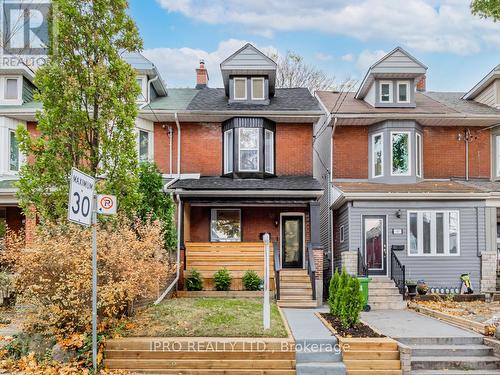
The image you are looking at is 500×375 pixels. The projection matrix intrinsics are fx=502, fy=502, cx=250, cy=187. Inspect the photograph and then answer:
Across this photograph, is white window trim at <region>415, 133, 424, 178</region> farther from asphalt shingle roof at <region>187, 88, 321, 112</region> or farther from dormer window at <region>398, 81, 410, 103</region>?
asphalt shingle roof at <region>187, 88, 321, 112</region>

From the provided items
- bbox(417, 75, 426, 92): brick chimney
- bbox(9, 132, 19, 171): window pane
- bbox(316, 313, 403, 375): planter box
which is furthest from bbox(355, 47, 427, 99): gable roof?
bbox(9, 132, 19, 171): window pane

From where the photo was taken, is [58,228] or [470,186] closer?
[58,228]

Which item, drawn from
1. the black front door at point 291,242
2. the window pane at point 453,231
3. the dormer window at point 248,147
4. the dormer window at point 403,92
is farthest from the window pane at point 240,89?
the window pane at point 453,231

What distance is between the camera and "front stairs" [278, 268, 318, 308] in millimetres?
15102

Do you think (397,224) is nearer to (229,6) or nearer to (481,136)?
(481,136)

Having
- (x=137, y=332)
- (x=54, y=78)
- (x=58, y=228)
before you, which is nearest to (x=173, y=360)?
(x=137, y=332)

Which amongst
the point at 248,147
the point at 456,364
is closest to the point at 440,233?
the point at 248,147

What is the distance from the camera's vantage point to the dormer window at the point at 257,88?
19703 millimetres

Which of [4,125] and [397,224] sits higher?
[4,125]

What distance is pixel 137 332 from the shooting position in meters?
9.95

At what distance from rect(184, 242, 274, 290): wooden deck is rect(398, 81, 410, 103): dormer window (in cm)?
820

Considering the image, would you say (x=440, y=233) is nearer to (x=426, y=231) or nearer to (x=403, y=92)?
(x=426, y=231)

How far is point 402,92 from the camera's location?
19.8 meters

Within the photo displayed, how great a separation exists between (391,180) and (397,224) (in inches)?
85.0
